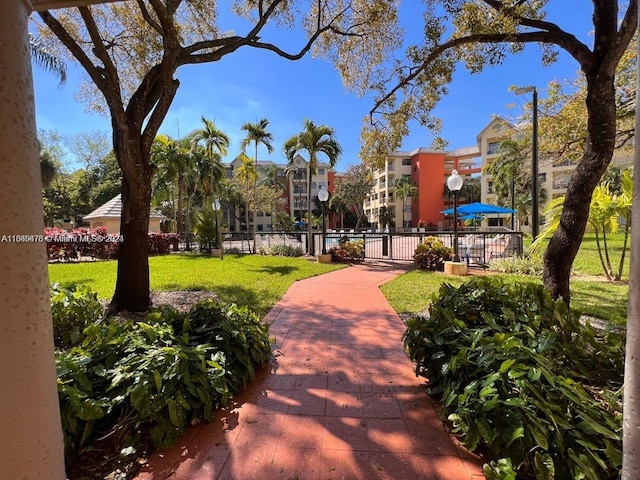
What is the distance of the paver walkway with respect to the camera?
70.3 inches

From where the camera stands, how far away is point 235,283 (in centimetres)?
782

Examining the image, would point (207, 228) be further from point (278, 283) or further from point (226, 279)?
point (278, 283)

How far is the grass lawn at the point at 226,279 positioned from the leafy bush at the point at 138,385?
2.64m

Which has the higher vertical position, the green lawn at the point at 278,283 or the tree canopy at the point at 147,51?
the tree canopy at the point at 147,51

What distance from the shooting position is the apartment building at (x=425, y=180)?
42469 millimetres

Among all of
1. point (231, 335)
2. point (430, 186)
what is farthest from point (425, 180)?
point (231, 335)

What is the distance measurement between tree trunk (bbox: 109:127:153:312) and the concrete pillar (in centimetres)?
389

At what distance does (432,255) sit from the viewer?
373 inches

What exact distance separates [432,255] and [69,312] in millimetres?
8619

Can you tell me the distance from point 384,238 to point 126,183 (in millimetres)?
9956

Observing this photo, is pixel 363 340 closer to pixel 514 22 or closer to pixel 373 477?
pixel 373 477

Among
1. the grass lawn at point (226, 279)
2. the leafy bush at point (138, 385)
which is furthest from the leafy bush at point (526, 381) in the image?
the grass lawn at point (226, 279)

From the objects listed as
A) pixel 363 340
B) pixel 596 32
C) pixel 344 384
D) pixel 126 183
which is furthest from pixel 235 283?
pixel 596 32

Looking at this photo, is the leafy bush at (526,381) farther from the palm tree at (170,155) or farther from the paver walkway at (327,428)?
the palm tree at (170,155)
